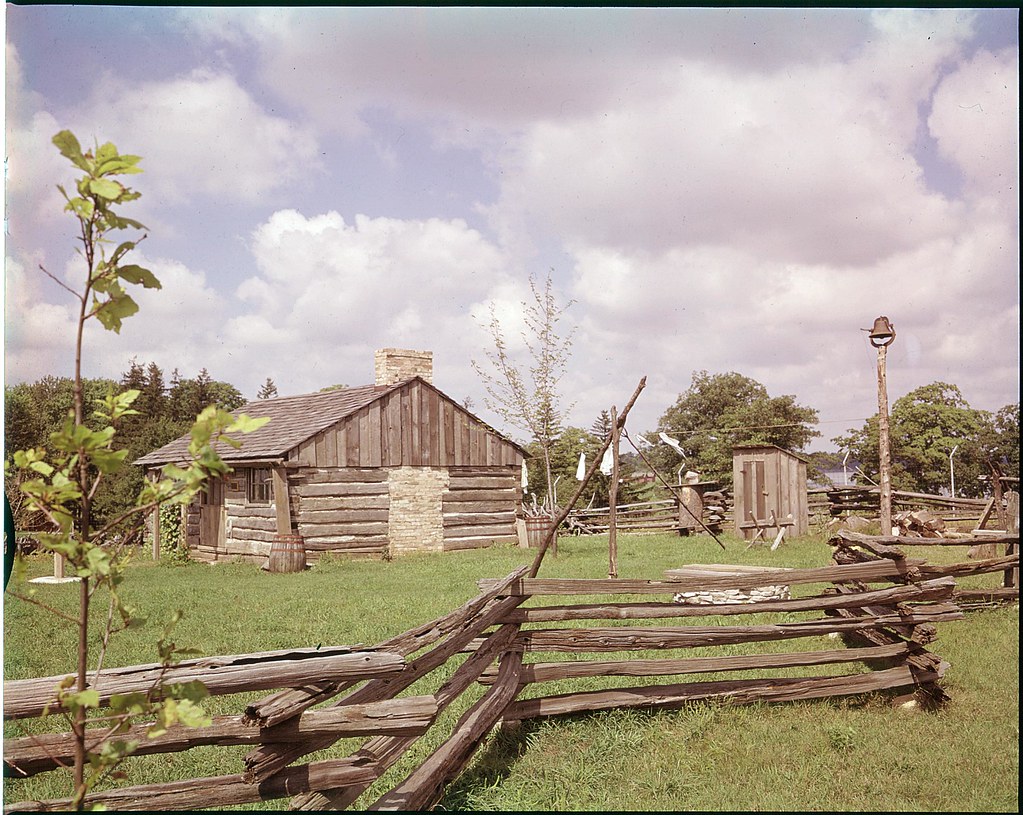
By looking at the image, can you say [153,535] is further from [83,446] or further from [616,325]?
[83,446]

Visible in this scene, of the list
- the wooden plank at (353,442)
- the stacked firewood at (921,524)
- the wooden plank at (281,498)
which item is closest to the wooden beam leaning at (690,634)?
the stacked firewood at (921,524)

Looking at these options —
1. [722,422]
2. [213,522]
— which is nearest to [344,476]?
[213,522]

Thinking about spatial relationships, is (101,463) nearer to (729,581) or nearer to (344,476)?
(729,581)

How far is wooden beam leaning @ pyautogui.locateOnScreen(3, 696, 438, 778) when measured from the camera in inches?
106

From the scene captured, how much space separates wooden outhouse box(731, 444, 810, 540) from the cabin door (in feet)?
35.4

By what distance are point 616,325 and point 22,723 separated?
7.65 m

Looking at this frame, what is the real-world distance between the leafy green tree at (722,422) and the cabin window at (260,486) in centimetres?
1423

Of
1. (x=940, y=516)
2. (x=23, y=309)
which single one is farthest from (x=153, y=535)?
(x=940, y=516)

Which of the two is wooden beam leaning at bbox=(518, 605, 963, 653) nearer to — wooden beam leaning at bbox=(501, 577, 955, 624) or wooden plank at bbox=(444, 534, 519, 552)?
wooden beam leaning at bbox=(501, 577, 955, 624)

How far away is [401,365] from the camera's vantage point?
1603 centimetres

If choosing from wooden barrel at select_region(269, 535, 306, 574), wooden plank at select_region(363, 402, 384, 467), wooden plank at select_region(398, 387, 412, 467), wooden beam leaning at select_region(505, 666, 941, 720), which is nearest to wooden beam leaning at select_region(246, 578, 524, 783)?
wooden beam leaning at select_region(505, 666, 941, 720)

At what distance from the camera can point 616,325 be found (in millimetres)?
10164

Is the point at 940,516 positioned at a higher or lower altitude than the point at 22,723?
higher

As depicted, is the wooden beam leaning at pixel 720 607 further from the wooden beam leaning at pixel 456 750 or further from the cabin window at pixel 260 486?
the cabin window at pixel 260 486
